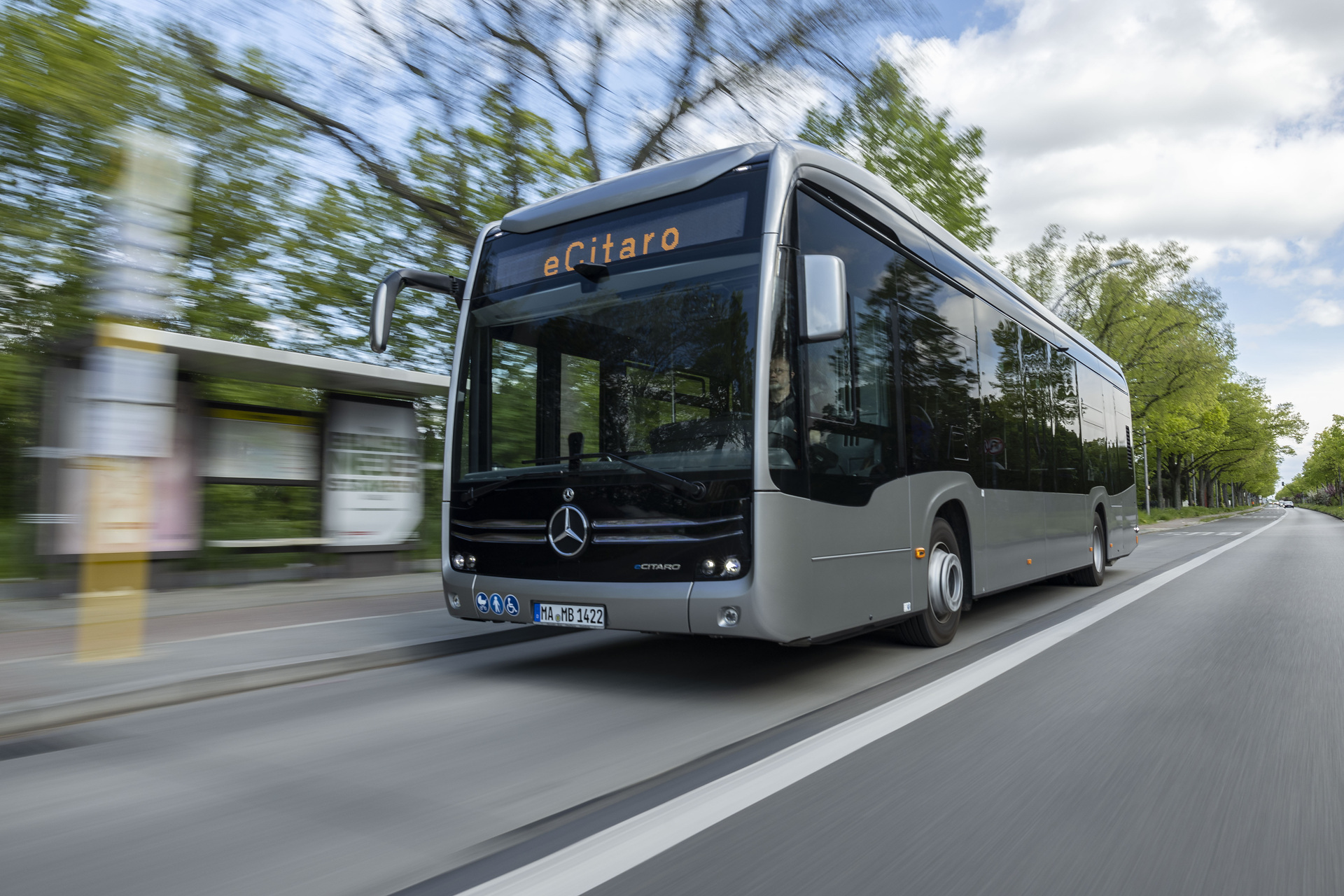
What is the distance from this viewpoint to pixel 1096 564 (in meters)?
11.8

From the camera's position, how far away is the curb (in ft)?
15.3

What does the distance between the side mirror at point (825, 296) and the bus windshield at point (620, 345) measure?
0.30m

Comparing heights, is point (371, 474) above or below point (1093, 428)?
below

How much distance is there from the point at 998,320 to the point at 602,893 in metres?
7.37

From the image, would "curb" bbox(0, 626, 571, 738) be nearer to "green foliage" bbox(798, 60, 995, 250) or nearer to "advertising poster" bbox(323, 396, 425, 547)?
"advertising poster" bbox(323, 396, 425, 547)

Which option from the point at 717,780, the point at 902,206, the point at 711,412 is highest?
the point at 902,206

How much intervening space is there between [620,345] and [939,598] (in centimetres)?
302

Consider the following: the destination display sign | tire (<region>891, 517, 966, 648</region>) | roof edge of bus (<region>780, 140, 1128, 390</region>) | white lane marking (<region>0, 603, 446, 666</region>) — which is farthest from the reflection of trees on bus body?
white lane marking (<region>0, 603, 446, 666</region>)

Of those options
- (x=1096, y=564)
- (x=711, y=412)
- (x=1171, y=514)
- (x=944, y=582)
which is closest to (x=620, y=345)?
(x=711, y=412)

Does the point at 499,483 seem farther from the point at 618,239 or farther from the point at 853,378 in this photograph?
the point at 853,378

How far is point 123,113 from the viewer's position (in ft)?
40.2

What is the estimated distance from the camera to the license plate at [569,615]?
17.3 ft

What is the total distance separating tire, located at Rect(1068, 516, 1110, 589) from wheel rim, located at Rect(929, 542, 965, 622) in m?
5.13

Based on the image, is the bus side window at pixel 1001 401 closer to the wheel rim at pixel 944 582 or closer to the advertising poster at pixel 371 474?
the wheel rim at pixel 944 582
